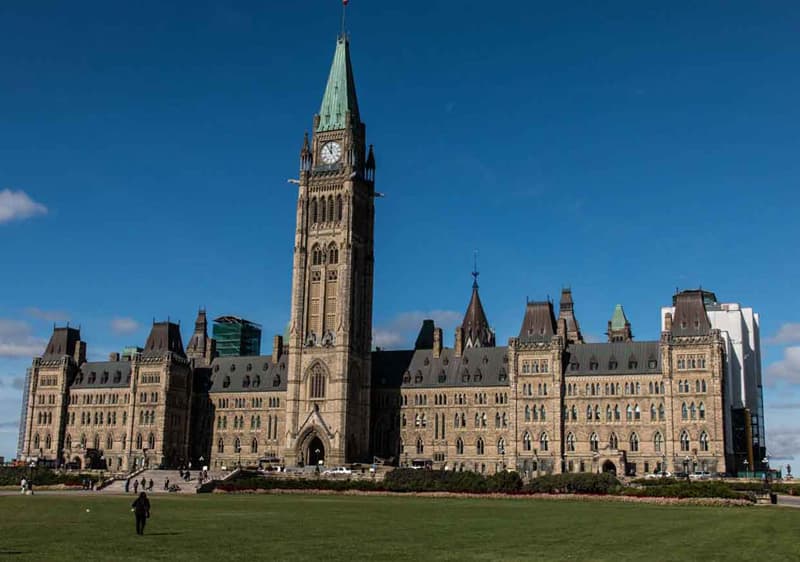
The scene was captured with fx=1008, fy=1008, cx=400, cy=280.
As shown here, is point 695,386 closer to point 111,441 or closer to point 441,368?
point 441,368

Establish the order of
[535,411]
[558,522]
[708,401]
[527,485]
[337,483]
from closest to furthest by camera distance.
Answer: [558,522]
[527,485]
[337,483]
[708,401]
[535,411]

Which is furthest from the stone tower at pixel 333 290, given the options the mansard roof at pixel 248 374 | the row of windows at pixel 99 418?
the row of windows at pixel 99 418

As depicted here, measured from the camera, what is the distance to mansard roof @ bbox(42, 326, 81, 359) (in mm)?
154900

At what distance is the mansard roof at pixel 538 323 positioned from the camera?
129 m

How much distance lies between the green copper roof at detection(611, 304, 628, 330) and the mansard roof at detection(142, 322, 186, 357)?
224ft

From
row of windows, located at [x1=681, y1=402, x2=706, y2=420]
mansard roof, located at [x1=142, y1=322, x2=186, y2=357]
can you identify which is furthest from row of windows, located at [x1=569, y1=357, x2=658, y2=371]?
mansard roof, located at [x1=142, y1=322, x2=186, y2=357]

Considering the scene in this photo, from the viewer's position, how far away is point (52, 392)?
500 feet

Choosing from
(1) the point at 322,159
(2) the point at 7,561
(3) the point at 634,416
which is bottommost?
(2) the point at 7,561

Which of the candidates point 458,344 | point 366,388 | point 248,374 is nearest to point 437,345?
point 458,344

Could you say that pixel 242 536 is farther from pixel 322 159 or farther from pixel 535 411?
pixel 322 159

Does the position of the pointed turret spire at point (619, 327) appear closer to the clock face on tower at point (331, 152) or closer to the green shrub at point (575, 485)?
the clock face on tower at point (331, 152)

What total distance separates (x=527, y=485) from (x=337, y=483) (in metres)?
18.6

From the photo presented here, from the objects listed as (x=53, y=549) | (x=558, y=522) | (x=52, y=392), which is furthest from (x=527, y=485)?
(x=52, y=392)

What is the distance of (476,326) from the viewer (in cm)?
15850
